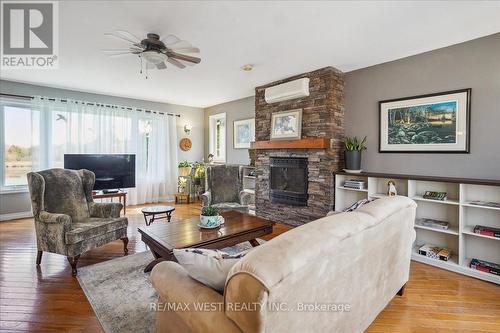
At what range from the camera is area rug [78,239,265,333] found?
177 centimetres

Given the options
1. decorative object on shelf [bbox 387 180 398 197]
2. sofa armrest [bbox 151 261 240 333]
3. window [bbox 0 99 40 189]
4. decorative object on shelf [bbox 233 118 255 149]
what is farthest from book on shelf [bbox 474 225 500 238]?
window [bbox 0 99 40 189]

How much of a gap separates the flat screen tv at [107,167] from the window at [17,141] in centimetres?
86

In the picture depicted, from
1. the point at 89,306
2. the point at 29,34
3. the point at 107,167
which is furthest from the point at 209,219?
the point at 107,167

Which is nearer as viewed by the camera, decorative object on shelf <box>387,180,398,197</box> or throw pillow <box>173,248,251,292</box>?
throw pillow <box>173,248,251,292</box>

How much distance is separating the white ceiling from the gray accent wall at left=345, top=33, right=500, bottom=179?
0.16m

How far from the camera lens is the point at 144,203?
591 centimetres

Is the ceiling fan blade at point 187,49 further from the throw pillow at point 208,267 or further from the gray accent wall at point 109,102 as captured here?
the gray accent wall at point 109,102

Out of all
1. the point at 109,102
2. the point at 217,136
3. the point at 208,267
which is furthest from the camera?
the point at 217,136

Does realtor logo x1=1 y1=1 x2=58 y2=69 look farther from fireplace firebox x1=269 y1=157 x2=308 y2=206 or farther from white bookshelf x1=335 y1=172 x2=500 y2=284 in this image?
white bookshelf x1=335 y1=172 x2=500 y2=284

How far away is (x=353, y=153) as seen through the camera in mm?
3500

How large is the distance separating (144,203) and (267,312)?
18.7ft

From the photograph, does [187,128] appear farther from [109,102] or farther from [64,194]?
[64,194]

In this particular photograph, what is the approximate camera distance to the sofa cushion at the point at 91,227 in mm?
2463

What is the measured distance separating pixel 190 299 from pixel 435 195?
9.65ft
